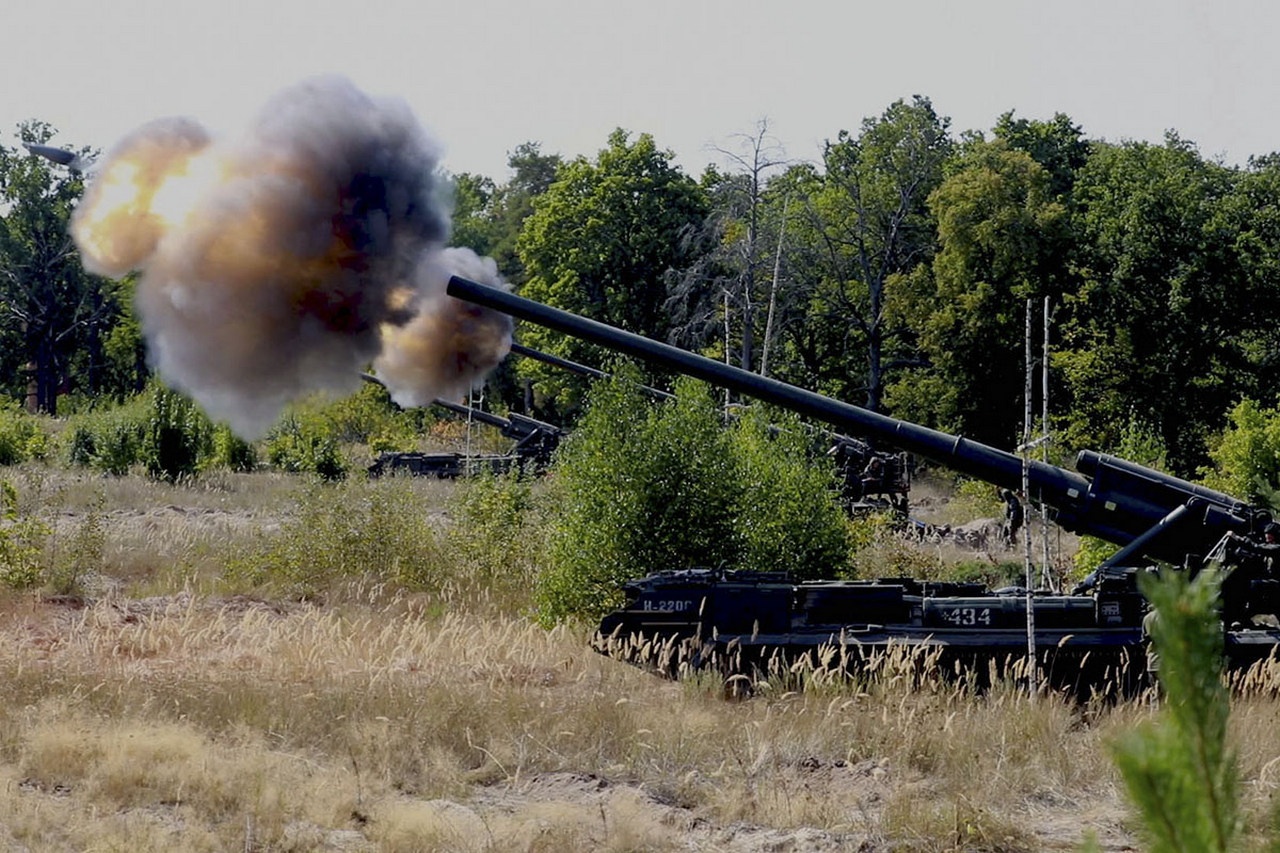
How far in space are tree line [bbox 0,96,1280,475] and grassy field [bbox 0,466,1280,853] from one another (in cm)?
2131

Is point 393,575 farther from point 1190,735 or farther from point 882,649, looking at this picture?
point 1190,735

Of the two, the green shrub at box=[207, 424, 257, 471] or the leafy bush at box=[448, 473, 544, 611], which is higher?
the green shrub at box=[207, 424, 257, 471]

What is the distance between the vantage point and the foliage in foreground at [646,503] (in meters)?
16.1

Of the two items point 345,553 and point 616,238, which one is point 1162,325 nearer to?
point 616,238

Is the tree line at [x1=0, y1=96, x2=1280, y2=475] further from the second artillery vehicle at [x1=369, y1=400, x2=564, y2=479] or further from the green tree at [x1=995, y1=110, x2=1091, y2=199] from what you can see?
the second artillery vehicle at [x1=369, y1=400, x2=564, y2=479]

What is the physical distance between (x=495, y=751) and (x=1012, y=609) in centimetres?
444

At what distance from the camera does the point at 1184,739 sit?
1.89m

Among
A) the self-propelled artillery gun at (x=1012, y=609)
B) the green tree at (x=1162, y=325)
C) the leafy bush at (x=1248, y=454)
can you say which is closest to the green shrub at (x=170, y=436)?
the leafy bush at (x=1248, y=454)

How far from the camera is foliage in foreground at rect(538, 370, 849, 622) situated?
52.7 ft

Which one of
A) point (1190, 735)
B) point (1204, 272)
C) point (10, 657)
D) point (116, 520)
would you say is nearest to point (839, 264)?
point (1204, 272)

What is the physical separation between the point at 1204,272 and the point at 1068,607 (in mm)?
30661

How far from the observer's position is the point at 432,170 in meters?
14.7

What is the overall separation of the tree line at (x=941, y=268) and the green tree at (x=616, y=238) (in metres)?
0.08

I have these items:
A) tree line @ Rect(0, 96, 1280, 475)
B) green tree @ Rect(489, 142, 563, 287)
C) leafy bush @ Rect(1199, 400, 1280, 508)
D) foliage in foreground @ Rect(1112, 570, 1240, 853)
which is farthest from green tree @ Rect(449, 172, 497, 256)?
foliage in foreground @ Rect(1112, 570, 1240, 853)
